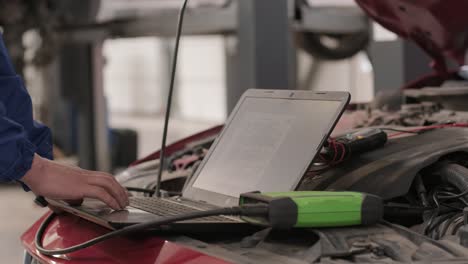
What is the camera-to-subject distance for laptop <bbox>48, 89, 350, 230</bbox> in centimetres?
107

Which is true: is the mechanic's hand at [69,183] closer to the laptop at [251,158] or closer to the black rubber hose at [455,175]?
the laptop at [251,158]

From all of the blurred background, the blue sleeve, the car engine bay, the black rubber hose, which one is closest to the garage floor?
the blurred background

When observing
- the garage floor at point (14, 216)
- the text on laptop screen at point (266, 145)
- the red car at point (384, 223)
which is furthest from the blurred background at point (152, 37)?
the text on laptop screen at point (266, 145)

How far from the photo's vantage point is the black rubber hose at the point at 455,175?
1065mm

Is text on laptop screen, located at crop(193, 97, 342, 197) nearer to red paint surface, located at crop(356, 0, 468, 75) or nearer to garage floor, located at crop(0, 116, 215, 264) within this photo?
red paint surface, located at crop(356, 0, 468, 75)

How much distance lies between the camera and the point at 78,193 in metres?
1.07

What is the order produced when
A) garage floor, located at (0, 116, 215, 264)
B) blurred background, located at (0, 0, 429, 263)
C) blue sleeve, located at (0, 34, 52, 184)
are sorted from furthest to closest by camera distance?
garage floor, located at (0, 116, 215, 264) < blurred background, located at (0, 0, 429, 263) < blue sleeve, located at (0, 34, 52, 184)

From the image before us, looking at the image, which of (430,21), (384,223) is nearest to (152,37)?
(430,21)

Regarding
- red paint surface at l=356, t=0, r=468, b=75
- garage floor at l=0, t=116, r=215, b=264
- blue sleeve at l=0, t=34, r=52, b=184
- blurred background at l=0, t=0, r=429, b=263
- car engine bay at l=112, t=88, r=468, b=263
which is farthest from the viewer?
garage floor at l=0, t=116, r=215, b=264

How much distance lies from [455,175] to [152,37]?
3930 millimetres

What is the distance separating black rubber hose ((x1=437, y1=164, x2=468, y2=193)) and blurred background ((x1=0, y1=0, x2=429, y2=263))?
956 mm

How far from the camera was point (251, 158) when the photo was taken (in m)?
1.19

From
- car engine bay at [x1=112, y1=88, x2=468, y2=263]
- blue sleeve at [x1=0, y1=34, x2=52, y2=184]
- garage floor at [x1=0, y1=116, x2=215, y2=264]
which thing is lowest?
garage floor at [x1=0, y1=116, x2=215, y2=264]

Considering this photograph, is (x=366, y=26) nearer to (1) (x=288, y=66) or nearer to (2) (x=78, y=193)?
(1) (x=288, y=66)
